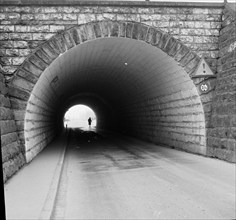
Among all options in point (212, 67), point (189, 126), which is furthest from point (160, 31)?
point (189, 126)

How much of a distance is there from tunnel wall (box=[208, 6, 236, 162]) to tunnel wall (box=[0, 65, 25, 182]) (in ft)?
20.1

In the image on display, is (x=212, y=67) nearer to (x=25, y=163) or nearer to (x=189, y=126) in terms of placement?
(x=189, y=126)

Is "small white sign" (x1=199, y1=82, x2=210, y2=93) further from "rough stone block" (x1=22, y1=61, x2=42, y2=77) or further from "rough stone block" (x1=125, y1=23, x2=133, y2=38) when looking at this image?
"rough stone block" (x1=22, y1=61, x2=42, y2=77)

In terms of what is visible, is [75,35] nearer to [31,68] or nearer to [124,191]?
[31,68]

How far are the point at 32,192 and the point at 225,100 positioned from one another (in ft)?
21.5

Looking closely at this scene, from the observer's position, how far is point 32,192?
5230 millimetres

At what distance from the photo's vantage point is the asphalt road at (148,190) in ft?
14.1

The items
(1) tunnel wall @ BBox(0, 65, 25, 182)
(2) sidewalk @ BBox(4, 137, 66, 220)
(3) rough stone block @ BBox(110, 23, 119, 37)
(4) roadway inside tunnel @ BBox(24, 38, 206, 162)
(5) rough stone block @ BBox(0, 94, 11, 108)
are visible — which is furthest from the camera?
(4) roadway inside tunnel @ BBox(24, 38, 206, 162)

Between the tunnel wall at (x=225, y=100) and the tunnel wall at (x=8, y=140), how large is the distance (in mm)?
6141

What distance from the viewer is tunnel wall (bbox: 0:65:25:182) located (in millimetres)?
6578

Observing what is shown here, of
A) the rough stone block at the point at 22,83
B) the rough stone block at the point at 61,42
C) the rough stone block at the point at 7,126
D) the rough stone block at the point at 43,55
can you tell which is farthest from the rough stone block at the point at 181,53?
the rough stone block at the point at 7,126

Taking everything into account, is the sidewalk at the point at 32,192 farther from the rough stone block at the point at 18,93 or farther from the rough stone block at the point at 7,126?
the rough stone block at the point at 18,93

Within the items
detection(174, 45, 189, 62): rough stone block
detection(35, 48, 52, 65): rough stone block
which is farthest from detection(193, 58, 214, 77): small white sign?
detection(35, 48, 52, 65): rough stone block

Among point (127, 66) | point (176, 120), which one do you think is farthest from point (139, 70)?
point (176, 120)
